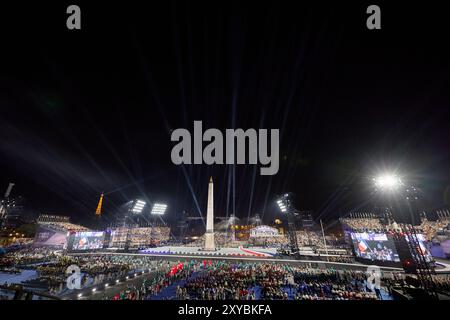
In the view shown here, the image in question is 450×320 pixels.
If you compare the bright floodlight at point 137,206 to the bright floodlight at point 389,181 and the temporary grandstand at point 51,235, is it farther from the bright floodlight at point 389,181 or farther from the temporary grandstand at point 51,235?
the bright floodlight at point 389,181

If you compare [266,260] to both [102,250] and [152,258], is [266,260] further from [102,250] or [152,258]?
[102,250]

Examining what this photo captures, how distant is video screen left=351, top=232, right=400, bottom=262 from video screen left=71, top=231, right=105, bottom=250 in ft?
192

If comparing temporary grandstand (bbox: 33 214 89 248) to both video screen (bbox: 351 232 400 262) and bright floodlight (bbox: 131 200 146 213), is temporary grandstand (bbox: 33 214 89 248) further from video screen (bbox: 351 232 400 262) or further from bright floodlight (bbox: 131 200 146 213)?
video screen (bbox: 351 232 400 262)

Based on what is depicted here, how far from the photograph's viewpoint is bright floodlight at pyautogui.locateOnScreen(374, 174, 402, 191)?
15836 mm

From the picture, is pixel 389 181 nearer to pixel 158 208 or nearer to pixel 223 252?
pixel 223 252

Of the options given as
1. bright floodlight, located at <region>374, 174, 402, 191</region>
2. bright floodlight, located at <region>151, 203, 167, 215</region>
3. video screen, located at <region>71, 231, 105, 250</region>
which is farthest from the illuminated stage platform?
bright floodlight, located at <region>151, 203, 167, 215</region>

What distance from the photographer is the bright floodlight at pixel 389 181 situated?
52.0 ft

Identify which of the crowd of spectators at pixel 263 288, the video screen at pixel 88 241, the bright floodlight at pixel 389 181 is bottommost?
the crowd of spectators at pixel 263 288

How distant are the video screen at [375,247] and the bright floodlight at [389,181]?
45.3 ft

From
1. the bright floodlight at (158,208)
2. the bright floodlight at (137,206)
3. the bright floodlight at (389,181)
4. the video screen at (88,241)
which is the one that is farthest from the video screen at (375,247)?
the bright floodlight at (158,208)

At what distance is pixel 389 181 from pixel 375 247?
1663 centimetres

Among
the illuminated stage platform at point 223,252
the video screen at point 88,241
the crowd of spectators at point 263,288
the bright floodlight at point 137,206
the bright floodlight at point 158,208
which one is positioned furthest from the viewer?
the bright floodlight at point 158,208
